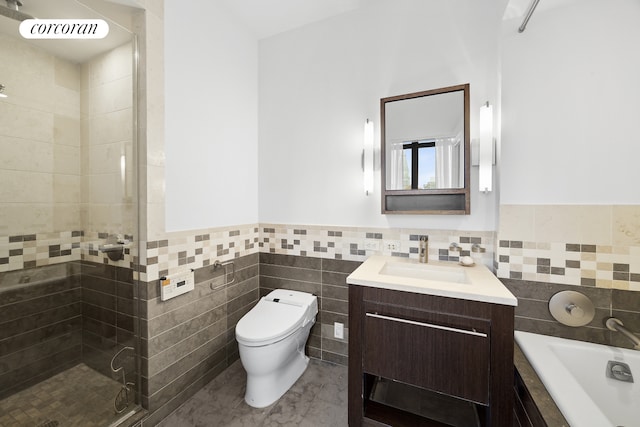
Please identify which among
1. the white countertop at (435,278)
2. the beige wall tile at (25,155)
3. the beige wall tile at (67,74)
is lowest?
the white countertop at (435,278)

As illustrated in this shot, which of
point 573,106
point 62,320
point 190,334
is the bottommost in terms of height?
point 190,334

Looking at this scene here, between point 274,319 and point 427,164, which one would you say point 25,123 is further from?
point 427,164

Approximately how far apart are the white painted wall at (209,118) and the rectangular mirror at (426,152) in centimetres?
116

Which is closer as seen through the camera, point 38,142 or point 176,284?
point 38,142

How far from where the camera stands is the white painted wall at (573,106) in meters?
1.28

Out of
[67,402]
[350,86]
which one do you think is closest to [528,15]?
[350,86]

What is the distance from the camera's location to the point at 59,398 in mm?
1292

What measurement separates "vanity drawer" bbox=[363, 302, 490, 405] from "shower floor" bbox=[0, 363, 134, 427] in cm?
147

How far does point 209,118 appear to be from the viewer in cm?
178

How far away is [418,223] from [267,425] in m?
1.56

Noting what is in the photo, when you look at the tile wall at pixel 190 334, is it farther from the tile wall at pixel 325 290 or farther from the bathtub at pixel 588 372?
the bathtub at pixel 588 372

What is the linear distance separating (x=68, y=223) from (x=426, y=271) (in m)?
2.10

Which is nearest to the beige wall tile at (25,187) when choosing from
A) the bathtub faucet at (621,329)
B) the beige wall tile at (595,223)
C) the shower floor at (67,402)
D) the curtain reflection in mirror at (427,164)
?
the shower floor at (67,402)

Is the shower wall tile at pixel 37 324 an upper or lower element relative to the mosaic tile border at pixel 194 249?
lower
